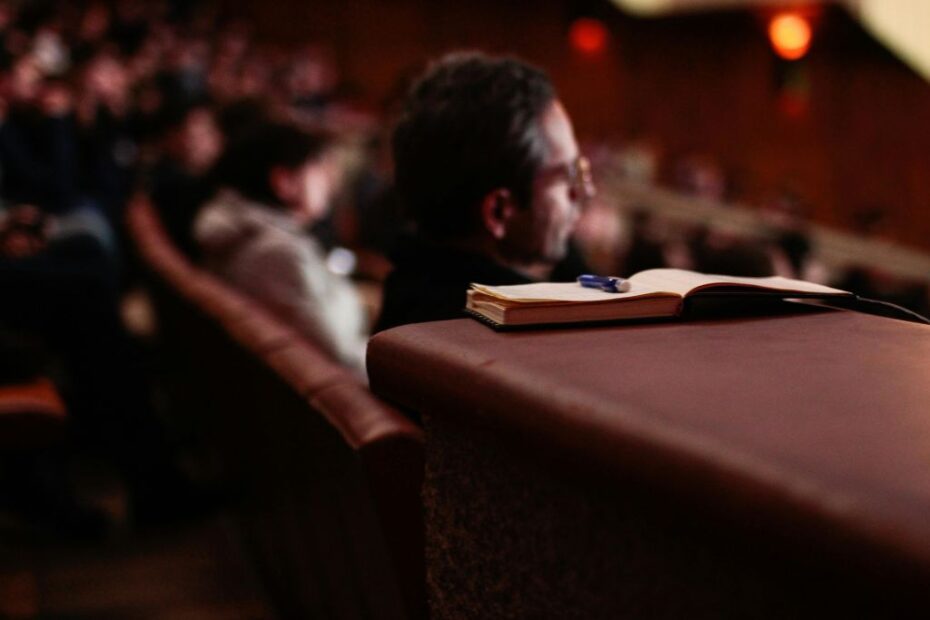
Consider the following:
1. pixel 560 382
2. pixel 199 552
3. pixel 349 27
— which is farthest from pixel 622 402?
pixel 349 27

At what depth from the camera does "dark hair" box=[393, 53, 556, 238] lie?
148 cm

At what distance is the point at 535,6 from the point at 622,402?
1407cm

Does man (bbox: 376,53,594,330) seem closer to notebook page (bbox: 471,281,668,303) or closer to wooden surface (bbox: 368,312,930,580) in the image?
notebook page (bbox: 471,281,668,303)

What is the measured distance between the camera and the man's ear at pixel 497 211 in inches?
59.0

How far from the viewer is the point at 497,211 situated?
151 centimetres

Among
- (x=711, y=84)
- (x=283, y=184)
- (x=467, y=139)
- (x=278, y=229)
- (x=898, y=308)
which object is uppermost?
(x=711, y=84)

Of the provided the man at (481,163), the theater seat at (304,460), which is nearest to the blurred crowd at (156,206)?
the man at (481,163)

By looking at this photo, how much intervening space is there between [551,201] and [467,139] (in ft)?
0.55

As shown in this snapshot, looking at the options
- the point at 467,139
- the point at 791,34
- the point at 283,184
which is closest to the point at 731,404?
the point at 467,139

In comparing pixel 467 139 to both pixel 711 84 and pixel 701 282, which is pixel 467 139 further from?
pixel 711 84

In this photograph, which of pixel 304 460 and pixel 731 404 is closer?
pixel 731 404

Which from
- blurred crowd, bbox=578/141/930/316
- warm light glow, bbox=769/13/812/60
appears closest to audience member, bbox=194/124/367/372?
blurred crowd, bbox=578/141/930/316

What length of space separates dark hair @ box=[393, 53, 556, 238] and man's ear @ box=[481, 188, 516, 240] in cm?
1

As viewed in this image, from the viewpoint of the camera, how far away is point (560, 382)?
67cm
